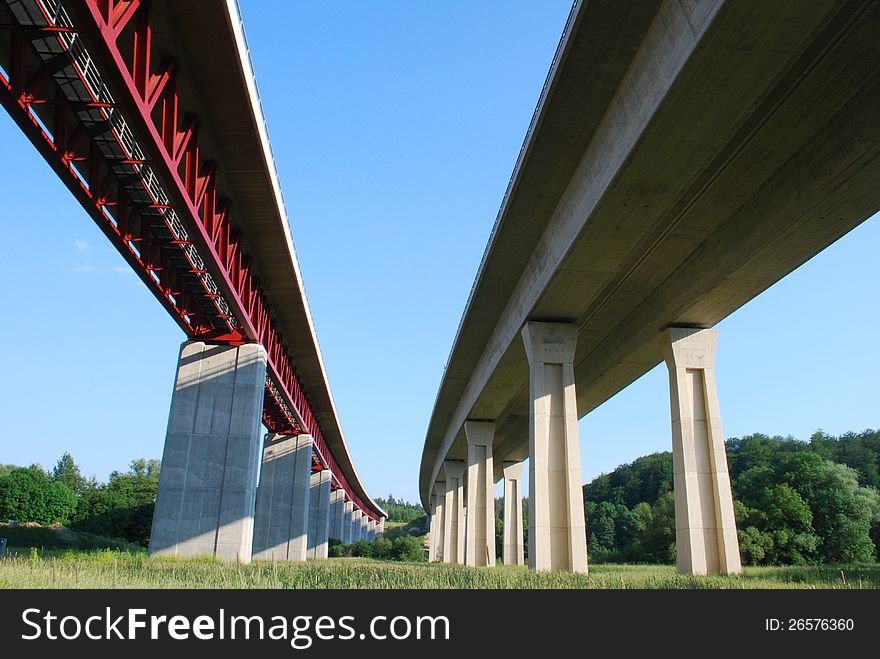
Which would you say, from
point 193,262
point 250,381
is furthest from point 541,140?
point 250,381

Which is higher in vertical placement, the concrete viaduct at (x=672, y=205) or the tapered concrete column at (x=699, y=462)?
the concrete viaduct at (x=672, y=205)

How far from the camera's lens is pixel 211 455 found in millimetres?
28016

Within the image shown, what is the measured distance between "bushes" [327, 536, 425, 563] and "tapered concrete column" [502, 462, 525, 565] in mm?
8263

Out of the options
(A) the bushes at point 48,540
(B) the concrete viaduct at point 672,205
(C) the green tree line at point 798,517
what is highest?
(B) the concrete viaduct at point 672,205

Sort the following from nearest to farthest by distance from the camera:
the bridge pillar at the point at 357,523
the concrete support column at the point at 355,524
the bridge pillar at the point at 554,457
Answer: the bridge pillar at the point at 554,457, the concrete support column at the point at 355,524, the bridge pillar at the point at 357,523

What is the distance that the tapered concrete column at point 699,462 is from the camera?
24219 mm

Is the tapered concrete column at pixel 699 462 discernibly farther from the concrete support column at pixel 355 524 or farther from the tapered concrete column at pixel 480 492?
the concrete support column at pixel 355 524

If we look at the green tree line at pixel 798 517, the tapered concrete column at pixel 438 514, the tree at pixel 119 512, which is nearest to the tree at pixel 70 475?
the tree at pixel 119 512

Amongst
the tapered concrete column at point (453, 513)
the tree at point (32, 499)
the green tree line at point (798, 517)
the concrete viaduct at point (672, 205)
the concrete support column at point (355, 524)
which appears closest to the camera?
the concrete viaduct at point (672, 205)

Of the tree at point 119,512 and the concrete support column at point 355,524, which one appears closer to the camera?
the tree at point 119,512

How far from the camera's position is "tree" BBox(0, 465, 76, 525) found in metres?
89.4

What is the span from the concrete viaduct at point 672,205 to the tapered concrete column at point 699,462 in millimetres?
57

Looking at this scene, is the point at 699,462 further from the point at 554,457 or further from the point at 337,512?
the point at 337,512
